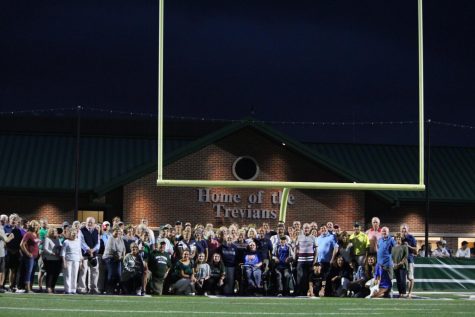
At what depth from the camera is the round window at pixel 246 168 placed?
31.1m

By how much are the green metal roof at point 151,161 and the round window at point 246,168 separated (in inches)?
38.6

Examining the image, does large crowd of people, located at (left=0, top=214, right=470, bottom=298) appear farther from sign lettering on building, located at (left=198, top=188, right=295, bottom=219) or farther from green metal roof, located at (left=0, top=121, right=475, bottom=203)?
green metal roof, located at (left=0, top=121, right=475, bottom=203)

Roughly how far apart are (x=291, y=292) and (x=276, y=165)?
466 inches

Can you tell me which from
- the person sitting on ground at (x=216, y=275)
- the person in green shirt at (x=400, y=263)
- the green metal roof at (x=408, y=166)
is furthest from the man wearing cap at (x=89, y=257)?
the green metal roof at (x=408, y=166)

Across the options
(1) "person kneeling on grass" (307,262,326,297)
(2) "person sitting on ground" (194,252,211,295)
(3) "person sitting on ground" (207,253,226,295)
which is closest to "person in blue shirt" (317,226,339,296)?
(1) "person kneeling on grass" (307,262,326,297)

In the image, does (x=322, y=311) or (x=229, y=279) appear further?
(x=229, y=279)

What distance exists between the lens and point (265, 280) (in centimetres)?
1919

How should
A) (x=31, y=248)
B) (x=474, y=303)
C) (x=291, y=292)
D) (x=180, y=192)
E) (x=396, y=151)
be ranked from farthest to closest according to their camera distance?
(x=396, y=151) < (x=180, y=192) < (x=291, y=292) < (x=31, y=248) < (x=474, y=303)

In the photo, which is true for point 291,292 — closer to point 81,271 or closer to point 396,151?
point 81,271

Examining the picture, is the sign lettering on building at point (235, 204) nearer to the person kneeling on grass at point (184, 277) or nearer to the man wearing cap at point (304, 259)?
the man wearing cap at point (304, 259)

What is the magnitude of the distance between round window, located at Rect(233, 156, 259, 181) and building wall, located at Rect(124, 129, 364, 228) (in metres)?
0.16

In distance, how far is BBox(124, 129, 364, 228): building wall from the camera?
3038 centimetres

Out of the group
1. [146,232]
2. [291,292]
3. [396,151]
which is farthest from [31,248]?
[396,151]

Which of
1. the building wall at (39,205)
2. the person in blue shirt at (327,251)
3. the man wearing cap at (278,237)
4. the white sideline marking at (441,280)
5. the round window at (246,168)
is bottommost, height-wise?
the white sideline marking at (441,280)
